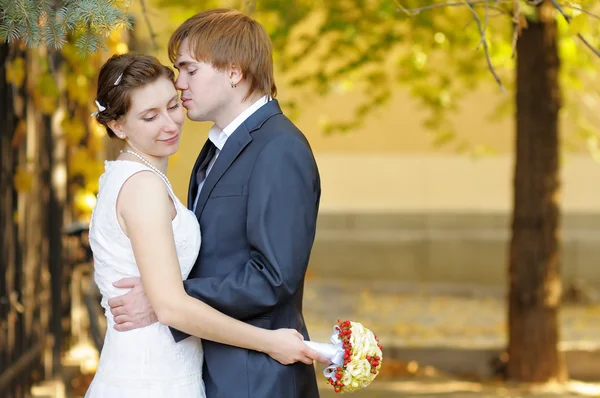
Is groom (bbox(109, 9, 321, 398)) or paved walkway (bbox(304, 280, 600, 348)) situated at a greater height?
groom (bbox(109, 9, 321, 398))

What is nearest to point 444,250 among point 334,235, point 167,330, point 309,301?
point 334,235

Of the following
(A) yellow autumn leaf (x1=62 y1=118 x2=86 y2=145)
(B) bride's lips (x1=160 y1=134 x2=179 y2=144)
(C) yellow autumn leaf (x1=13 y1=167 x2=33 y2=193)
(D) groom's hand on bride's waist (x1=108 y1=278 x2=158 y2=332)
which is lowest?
(D) groom's hand on bride's waist (x1=108 y1=278 x2=158 y2=332)

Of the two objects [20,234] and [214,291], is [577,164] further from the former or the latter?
[214,291]

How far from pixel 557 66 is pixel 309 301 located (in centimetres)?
499

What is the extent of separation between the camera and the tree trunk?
690 centimetres

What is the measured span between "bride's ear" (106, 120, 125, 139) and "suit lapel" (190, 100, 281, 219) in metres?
0.27

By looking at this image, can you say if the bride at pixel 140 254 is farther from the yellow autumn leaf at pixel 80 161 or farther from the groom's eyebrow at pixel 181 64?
the yellow autumn leaf at pixel 80 161

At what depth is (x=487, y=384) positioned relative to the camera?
6.93 m

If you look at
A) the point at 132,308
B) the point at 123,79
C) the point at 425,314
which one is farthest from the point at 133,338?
the point at 425,314

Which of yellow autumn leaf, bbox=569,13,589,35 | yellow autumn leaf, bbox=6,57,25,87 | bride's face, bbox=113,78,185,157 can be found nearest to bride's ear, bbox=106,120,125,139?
bride's face, bbox=113,78,185,157

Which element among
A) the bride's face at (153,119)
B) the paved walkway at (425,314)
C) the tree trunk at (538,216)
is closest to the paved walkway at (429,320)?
the paved walkway at (425,314)

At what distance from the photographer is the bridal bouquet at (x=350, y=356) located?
2543 millimetres

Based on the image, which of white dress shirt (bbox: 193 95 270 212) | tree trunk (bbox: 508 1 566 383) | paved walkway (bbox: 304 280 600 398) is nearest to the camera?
white dress shirt (bbox: 193 95 270 212)

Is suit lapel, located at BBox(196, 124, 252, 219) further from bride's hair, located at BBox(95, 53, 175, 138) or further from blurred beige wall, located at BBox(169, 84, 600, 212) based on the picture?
blurred beige wall, located at BBox(169, 84, 600, 212)
